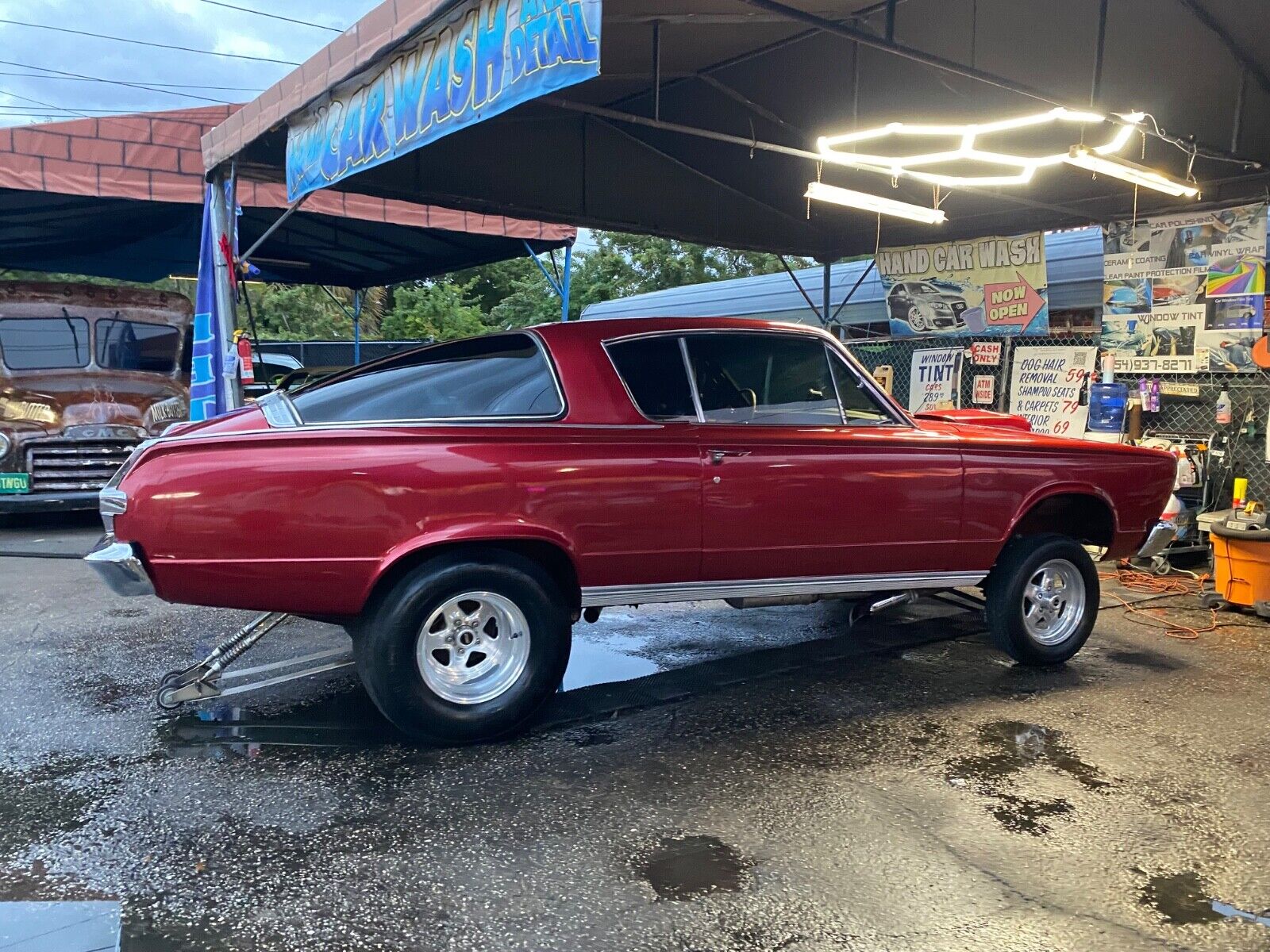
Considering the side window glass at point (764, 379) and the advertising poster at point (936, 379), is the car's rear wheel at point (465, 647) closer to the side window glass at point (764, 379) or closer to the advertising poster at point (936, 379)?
the side window glass at point (764, 379)

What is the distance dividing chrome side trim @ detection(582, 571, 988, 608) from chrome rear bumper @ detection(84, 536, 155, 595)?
179 centimetres

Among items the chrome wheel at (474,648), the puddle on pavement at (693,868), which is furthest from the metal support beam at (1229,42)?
the puddle on pavement at (693,868)

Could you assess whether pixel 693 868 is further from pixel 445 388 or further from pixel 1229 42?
pixel 1229 42

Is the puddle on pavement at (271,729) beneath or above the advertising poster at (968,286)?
beneath

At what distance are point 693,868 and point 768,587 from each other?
178cm

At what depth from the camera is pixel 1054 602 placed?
5.46 metres

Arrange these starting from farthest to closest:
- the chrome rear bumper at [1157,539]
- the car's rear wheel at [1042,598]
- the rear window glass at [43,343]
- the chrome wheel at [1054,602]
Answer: the rear window glass at [43,343]
the chrome rear bumper at [1157,539]
the chrome wheel at [1054,602]
the car's rear wheel at [1042,598]

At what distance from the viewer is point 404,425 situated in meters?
3.93

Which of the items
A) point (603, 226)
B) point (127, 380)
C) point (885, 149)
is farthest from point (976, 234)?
point (127, 380)

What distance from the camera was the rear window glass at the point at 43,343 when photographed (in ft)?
33.3

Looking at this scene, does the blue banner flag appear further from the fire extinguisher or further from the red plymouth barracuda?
the red plymouth barracuda

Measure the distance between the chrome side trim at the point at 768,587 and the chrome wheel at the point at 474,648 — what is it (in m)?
0.36

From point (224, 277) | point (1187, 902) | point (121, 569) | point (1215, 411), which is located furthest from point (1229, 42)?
point (224, 277)

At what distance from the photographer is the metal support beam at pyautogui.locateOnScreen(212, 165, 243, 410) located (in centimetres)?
823
